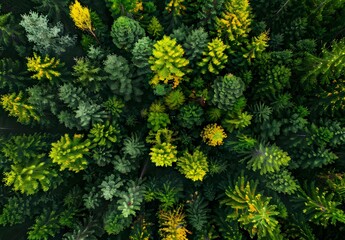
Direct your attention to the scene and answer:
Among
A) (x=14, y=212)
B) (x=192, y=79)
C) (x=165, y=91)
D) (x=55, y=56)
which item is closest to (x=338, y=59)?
(x=192, y=79)

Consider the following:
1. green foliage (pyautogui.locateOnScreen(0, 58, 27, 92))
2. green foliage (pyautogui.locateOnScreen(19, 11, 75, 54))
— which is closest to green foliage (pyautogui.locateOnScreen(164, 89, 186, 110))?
green foliage (pyautogui.locateOnScreen(19, 11, 75, 54))

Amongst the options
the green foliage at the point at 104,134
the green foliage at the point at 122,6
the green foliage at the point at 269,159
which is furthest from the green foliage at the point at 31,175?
the green foliage at the point at 269,159

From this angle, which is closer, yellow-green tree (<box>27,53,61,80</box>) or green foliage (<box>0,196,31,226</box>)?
yellow-green tree (<box>27,53,61,80</box>)

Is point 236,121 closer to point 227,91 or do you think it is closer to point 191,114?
point 227,91

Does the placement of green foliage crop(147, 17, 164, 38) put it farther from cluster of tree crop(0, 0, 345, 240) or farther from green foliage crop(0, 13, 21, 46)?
green foliage crop(0, 13, 21, 46)

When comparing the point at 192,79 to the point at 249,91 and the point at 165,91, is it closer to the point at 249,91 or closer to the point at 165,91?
the point at 165,91

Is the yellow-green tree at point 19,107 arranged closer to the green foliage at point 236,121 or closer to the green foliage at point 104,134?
the green foliage at point 104,134
